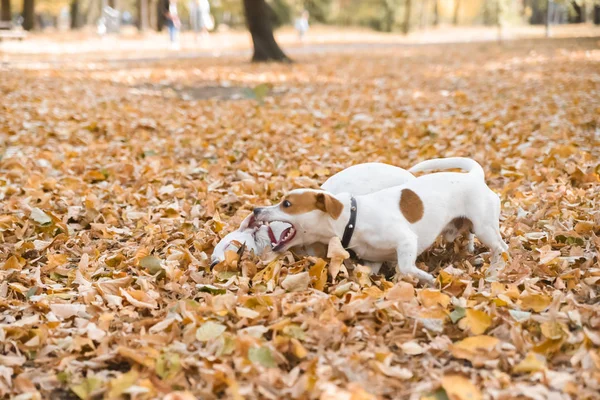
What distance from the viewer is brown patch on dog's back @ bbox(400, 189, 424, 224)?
354 centimetres

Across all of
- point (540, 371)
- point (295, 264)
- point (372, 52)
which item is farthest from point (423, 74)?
point (540, 371)

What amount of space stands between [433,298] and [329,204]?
0.72 meters

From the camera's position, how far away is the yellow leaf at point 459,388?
243cm

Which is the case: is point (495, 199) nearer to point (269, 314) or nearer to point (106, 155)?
point (269, 314)

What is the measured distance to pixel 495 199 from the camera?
12.1 feet

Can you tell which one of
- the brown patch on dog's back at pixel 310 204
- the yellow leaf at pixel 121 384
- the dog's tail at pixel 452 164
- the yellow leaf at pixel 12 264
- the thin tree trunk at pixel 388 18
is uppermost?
the thin tree trunk at pixel 388 18

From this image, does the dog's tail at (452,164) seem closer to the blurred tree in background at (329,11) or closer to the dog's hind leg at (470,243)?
the dog's hind leg at (470,243)

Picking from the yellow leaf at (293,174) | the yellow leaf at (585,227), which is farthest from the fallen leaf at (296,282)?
the yellow leaf at (293,174)

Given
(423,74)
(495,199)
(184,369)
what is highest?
(423,74)

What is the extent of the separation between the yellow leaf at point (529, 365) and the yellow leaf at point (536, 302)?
482 mm

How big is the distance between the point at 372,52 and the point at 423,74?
25.2 ft

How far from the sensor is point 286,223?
3670 mm

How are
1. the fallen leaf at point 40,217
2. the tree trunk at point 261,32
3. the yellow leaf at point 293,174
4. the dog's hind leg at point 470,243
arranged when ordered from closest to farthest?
the dog's hind leg at point 470,243 < the fallen leaf at point 40,217 < the yellow leaf at point 293,174 < the tree trunk at point 261,32

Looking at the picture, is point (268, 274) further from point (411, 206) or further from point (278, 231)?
point (411, 206)
